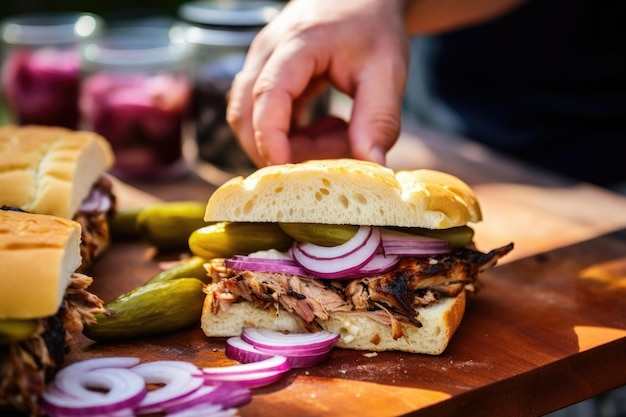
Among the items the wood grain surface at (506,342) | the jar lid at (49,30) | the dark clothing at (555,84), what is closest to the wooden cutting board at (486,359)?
the wood grain surface at (506,342)

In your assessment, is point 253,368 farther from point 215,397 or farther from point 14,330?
point 14,330

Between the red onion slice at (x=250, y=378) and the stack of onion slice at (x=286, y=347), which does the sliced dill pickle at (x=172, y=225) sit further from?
the red onion slice at (x=250, y=378)

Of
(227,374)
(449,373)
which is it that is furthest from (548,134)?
(227,374)

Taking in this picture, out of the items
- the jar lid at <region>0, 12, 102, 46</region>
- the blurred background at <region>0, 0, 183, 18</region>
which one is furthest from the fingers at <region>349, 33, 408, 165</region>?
the blurred background at <region>0, 0, 183, 18</region>

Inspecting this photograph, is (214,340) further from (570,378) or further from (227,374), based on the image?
(570,378)

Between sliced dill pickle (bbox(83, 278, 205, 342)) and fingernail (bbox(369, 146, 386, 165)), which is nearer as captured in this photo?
sliced dill pickle (bbox(83, 278, 205, 342))

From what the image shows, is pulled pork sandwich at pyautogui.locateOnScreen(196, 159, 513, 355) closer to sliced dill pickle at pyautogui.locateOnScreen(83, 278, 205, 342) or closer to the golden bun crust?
sliced dill pickle at pyautogui.locateOnScreen(83, 278, 205, 342)
